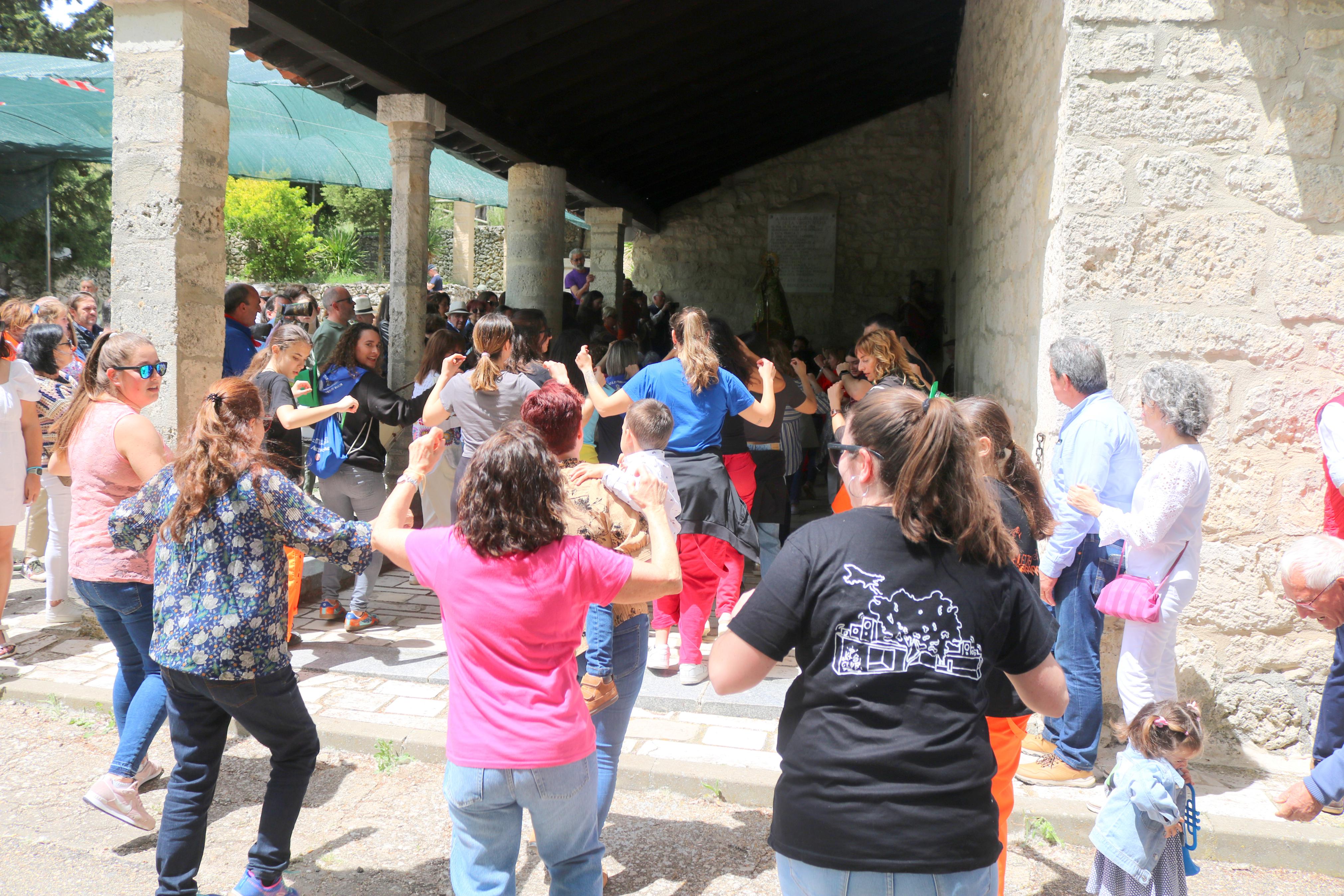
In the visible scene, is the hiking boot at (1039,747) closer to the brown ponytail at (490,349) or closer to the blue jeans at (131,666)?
the brown ponytail at (490,349)

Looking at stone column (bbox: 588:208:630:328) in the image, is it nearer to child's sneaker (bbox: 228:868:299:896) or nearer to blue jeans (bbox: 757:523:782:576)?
blue jeans (bbox: 757:523:782:576)

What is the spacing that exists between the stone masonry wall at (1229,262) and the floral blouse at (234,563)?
2.65 metres

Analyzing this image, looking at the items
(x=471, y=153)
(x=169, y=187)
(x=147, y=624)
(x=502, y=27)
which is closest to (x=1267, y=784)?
(x=147, y=624)

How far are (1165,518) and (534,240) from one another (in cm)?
698

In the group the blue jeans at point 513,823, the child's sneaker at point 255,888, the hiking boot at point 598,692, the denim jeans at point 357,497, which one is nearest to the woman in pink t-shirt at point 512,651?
the blue jeans at point 513,823

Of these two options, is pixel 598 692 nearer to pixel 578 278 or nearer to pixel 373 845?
pixel 373 845

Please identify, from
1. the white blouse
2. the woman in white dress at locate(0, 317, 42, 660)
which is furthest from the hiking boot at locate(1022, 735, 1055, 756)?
the woman in white dress at locate(0, 317, 42, 660)

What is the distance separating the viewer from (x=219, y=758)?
2.49 m

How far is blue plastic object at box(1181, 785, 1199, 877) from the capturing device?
7.66ft

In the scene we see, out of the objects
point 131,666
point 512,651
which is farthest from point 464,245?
point 512,651

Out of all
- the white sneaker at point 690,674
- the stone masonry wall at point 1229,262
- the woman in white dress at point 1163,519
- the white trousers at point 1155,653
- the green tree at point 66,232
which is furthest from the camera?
the green tree at point 66,232

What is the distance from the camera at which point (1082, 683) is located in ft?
11.2

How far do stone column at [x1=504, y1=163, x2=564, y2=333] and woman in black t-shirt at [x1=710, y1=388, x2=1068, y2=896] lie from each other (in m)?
7.57

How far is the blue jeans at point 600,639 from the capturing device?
2617 millimetres
